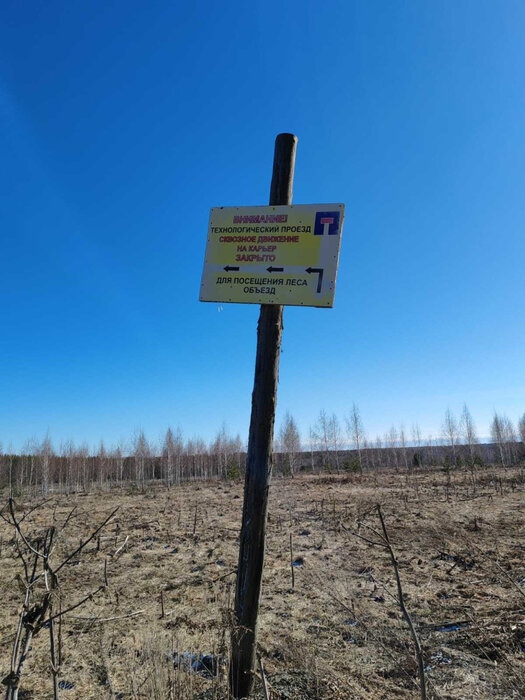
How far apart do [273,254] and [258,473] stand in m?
1.47

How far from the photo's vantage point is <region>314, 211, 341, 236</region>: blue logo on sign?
2649 mm

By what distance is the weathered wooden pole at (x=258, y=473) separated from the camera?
2479 millimetres

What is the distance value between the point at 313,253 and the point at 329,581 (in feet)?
16.2

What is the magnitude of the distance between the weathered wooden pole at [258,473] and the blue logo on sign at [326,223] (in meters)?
0.34

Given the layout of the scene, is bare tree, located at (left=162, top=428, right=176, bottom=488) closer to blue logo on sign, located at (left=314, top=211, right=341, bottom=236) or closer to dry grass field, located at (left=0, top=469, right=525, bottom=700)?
dry grass field, located at (left=0, top=469, right=525, bottom=700)

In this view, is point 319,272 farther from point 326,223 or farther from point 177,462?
point 177,462

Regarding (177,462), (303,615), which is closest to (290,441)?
(177,462)

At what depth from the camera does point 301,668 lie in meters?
3.06

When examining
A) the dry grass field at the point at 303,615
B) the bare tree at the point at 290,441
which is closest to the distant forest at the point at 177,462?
the bare tree at the point at 290,441

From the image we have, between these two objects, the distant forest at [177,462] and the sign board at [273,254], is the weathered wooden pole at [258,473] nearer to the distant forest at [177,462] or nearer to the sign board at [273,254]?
the sign board at [273,254]

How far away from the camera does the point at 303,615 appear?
443 cm

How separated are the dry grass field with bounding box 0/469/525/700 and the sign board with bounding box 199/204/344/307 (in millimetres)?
1434

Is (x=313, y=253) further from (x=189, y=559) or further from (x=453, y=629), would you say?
(x=189, y=559)

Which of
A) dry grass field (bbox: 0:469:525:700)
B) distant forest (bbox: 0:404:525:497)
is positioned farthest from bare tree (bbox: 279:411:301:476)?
dry grass field (bbox: 0:469:525:700)
